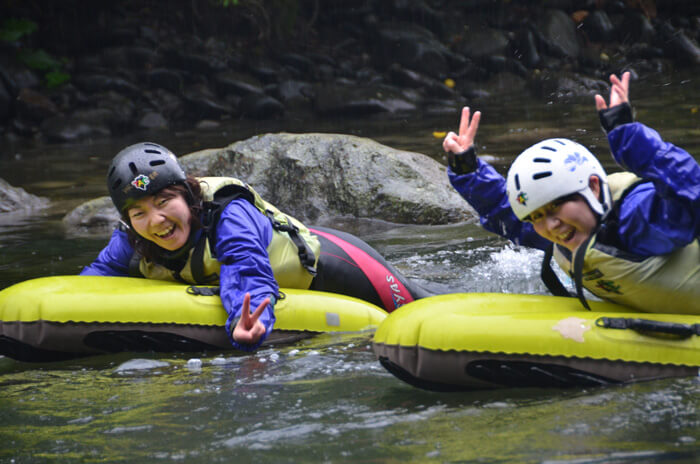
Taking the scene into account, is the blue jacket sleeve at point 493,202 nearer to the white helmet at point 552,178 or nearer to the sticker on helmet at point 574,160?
the white helmet at point 552,178

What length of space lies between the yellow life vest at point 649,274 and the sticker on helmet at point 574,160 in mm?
Answer: 255

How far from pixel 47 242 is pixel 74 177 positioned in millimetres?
3798

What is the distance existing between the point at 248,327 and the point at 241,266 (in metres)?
0.50

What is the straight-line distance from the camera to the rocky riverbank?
56.7ft

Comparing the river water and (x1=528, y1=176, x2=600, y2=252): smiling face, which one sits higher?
(x1=528, y1=176, x2=600, y2=252): smiling face

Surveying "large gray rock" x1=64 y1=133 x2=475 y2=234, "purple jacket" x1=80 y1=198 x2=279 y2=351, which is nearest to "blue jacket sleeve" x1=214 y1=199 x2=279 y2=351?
"purple jacket" x1=80 y1=198 x2=279 y2=351

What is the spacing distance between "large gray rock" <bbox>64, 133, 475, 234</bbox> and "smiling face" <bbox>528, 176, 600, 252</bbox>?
188 inches

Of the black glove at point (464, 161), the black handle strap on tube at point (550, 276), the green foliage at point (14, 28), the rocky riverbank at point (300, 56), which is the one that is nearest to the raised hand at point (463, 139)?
the black glove at point (464, 161)

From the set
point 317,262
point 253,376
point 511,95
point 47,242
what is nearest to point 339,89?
point 511,95

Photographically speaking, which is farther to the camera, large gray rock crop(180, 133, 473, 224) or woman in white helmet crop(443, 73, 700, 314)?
large gray rock crop(180, 133, 473, 224)

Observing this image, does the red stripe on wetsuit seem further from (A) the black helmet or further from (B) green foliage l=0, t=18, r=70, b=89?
(B) green foliage l=0, t=18, r=70, b=89

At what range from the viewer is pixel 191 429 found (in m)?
3.68

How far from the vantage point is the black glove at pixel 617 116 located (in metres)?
3.73

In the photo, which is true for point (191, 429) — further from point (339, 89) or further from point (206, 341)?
point (339, 89)
